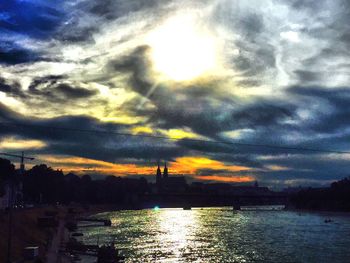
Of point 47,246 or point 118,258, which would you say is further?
point 47,246

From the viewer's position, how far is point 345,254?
111 m

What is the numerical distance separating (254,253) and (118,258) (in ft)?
124

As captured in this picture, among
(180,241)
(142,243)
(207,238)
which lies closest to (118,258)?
(142,243)

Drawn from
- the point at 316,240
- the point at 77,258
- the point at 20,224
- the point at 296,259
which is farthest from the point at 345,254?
the point at 20,224

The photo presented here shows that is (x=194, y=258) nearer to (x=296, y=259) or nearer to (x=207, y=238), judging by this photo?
(x=296, y=259)

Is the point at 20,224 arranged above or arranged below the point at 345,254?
above

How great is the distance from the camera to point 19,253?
89625 mm

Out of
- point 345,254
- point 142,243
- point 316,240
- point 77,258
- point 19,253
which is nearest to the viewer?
point 19,253

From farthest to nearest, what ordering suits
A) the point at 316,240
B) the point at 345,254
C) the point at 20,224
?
the point at 316,240 < the point at 20,224 < the point at 345,254

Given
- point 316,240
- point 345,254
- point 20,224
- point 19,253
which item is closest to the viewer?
point 19,253

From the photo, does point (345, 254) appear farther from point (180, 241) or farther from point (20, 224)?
point (20, 224)

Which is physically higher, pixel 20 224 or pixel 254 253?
pixel 20 224

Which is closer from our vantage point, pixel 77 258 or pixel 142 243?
pixel 77 258

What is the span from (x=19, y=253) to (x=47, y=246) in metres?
28.1
